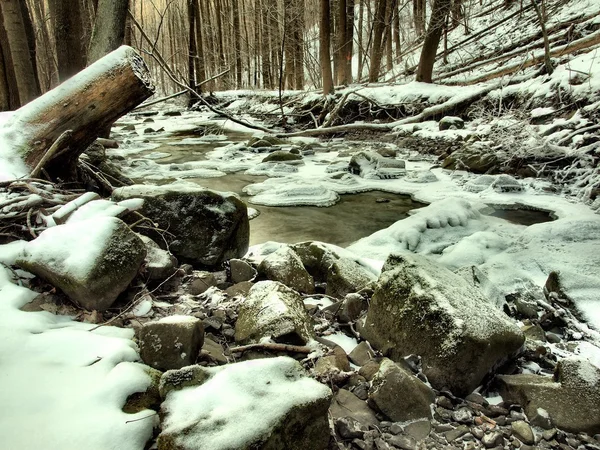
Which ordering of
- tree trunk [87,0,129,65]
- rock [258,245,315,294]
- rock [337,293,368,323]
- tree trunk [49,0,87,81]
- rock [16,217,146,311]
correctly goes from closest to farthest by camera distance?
rock [16,217,146,311], rock [337,293,368,323], rock [258,245,315,294], tree trunk [87,0,129,65], tree trunk [49,0,87,81]

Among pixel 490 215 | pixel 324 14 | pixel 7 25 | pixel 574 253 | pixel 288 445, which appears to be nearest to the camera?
pixel 288 445

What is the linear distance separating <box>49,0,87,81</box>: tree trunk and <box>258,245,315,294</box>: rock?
546 centimetres

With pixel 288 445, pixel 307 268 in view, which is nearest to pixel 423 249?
pixel 307 268

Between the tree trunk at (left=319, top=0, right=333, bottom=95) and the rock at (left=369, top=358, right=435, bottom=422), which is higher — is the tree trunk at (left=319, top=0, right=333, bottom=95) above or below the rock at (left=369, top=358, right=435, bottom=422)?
above

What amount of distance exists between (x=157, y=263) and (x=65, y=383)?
42.4 inches

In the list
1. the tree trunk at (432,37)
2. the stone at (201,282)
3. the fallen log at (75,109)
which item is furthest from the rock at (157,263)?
the tree trunk at (432,37)

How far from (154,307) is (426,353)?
1538 mm

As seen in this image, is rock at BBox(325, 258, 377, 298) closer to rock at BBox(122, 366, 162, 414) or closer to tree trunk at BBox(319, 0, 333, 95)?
rock at BBox(122, 366, 162, 414)

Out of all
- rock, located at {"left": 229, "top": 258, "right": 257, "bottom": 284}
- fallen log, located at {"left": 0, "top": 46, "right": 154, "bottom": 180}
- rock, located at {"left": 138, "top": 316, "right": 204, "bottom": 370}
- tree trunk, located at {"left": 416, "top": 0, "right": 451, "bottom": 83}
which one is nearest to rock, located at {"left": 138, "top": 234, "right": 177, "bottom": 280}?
rock, located at {"left": 229, "top": 258, "right": 257, "bottom": 284}

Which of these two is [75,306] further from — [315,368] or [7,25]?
[7,25]

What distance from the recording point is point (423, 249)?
4.00 meters

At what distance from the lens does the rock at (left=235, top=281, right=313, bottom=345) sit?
6.40 ft

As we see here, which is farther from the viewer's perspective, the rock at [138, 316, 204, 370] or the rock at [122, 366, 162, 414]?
the rock at [138, 316, 204, 370]

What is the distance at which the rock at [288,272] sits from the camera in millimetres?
2744
